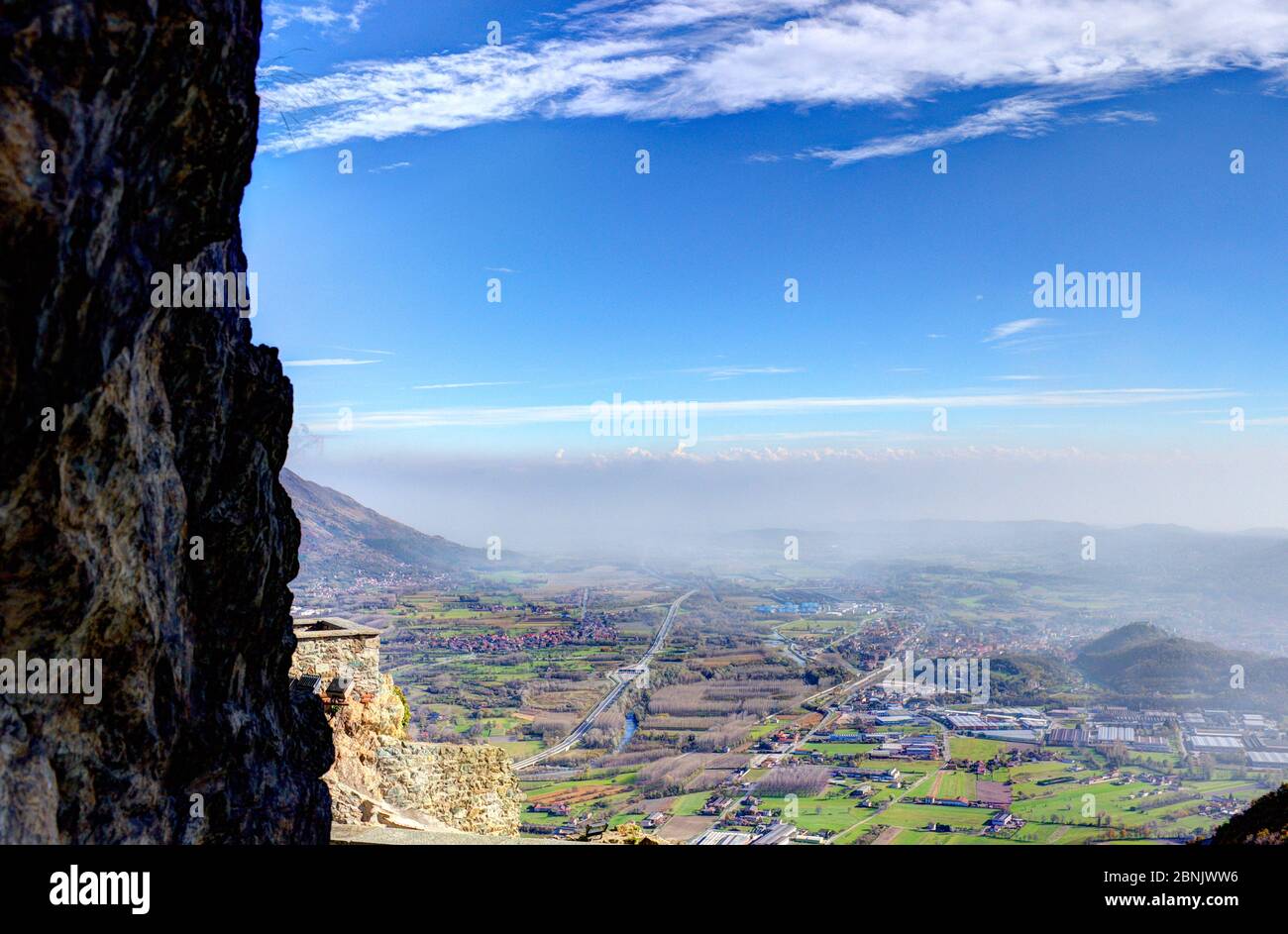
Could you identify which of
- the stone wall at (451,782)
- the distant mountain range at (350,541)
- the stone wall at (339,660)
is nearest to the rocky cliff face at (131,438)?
the stone wall at (339,660)

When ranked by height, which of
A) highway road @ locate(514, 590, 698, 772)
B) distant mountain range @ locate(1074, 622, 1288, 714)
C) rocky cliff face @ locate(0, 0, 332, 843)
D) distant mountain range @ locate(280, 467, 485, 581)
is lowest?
highway road @ locate(514, 590, 698, 772)

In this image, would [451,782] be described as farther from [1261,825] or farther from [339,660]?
[1261,825]

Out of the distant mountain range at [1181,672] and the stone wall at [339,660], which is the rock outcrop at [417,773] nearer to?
the stone wall at [339,660]

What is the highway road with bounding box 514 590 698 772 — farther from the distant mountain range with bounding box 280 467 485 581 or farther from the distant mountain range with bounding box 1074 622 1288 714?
the distant mountain range with bounding box 1074 622 1288 714

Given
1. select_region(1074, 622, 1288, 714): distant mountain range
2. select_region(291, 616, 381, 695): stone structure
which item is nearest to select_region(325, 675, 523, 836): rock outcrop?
select_region(291, 616, 381, 695): stone structure
